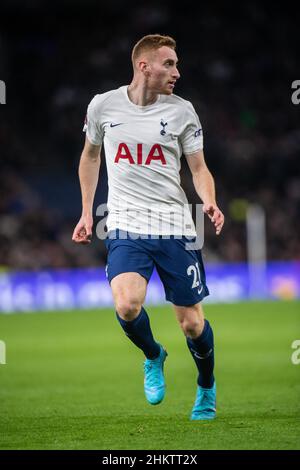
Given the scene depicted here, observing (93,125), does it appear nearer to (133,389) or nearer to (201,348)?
(201,348)

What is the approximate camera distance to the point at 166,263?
23.3 ft

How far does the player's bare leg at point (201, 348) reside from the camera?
23.3 feet

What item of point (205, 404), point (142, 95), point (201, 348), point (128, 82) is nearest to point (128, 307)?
point (201, 348)

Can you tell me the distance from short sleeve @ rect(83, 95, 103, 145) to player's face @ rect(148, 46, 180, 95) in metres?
0.45

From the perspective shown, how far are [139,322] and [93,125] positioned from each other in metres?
1.49

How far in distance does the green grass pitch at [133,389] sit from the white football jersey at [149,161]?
144 centimetres

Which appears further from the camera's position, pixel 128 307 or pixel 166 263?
pixel 166 263

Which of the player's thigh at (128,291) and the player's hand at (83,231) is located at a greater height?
the player's hand at (83,231)

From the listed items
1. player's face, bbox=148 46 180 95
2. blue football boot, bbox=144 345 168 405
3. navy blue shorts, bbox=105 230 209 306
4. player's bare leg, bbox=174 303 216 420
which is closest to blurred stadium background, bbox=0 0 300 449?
player's bare leg, bbox=174 303 216 420

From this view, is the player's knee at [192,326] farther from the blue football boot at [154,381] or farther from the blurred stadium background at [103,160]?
the blurred stadium background at [103,160]

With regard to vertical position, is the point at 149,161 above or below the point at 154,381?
above

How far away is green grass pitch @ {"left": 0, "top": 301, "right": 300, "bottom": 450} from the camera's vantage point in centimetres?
635

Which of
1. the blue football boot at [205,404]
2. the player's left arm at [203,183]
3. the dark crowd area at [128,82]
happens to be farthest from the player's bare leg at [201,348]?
the dark crowd area at [128,82]
